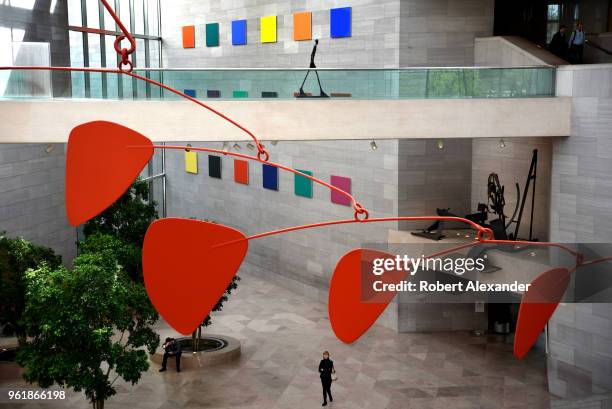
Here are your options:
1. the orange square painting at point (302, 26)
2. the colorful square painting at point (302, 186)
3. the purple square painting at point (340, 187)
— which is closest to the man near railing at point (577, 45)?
the purple square painting at point (340, 187)

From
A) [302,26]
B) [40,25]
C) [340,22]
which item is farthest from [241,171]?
[40,25]

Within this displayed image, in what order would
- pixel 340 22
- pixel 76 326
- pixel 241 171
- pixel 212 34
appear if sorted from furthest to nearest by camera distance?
pixel 212 34, pixel 241 171, pixel 340 22, pixel 76 326

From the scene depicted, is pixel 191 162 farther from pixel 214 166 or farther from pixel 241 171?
pixel 241 171

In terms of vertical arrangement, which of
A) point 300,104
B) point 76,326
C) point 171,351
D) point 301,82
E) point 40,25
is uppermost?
point 40,25

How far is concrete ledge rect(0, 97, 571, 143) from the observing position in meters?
17.2

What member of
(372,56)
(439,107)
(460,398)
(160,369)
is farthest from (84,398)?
(372,56)

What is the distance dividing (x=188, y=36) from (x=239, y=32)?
3660 millimetres

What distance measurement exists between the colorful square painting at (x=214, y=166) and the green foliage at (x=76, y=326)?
16.1 meters

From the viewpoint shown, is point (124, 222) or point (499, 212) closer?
point (499, 212)

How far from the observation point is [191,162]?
33812mm

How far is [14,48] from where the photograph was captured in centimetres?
2283

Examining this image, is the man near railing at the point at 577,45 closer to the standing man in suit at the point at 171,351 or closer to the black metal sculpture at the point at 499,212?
the black metal sculpture at the point at 499,212

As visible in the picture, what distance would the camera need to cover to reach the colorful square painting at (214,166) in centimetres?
3222

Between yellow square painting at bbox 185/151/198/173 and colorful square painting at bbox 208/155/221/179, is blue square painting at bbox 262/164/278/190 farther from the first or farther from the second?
yellow square painting at bbox 185/151/198/173
